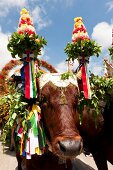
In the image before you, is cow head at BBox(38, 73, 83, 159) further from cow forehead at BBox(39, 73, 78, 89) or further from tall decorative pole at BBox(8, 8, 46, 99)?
tall decorative pole at BBox(8, 8, 46, 99)

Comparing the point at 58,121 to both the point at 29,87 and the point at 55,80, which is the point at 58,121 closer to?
the point at 55,80

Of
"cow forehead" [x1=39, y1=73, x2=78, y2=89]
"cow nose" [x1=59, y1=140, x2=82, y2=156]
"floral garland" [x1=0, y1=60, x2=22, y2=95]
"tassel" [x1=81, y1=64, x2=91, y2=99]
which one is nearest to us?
"cow nose" [x1=59, y1=140, x2=82, y2=156]

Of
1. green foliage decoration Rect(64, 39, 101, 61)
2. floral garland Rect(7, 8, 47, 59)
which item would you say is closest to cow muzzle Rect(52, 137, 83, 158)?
floral garland Rect(7, 8, 47, 59)

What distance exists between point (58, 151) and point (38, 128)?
98 centimetres

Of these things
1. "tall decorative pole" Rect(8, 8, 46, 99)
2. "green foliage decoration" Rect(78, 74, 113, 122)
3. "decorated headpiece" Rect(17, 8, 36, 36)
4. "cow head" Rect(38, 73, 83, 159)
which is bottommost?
"cow head" Rect(38, 73, 83, 159)

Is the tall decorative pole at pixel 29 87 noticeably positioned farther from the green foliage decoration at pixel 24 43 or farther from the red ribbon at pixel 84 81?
the red ribbon at pixel 84 81

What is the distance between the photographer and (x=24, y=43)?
6.07 metres

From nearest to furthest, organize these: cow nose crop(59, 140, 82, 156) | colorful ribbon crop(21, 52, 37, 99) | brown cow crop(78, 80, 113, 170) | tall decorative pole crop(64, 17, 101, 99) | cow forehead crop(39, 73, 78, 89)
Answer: cow nose crop(59, 140, 82, 156) → cow forehead crop(39, 73, 78, 89) → colorful ribbon crop(21, 52, 37, 99) → tall decorative pole crop(64, 17, 101, 99) → brown cow crop(78, 80, 113, 170)

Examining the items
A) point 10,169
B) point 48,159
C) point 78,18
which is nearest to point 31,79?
point 48,159

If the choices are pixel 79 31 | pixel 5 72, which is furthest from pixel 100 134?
pixel 5 72

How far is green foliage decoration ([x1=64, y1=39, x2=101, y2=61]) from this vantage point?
661cm

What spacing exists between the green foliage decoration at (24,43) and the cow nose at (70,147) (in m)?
2.13

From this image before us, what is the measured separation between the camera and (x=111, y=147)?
695 cm

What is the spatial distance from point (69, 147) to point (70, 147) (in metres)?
0.02
